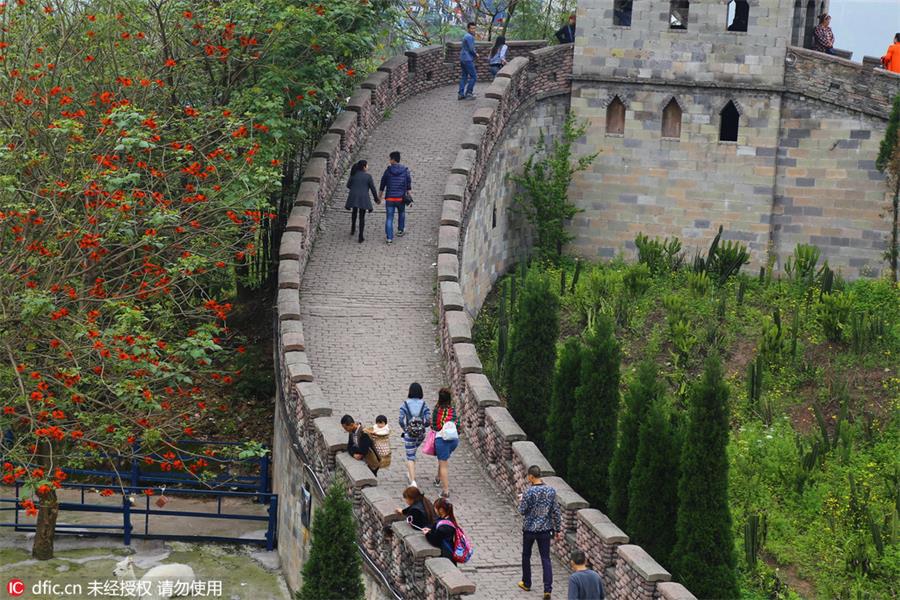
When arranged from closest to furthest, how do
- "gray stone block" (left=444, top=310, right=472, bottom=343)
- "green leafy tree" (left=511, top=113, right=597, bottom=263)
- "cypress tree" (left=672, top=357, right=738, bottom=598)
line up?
"cypress tree" (left=672, top=357, right=738, bottom=598) < "gray stone block" (left=444, top=310, right=472, bottom=343) < "green leafy tree" (left=511, top=113, right=597, bottom=263)

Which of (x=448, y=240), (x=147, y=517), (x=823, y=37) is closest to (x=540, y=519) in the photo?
(x=147, y=517)

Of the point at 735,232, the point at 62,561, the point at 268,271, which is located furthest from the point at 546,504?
the point at 735,232

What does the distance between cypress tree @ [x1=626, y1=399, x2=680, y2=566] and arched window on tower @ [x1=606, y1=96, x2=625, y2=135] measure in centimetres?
1452

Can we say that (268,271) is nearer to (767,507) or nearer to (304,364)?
(304,364)

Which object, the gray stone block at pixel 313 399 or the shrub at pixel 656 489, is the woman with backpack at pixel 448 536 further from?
the gray stone block at pixel 313 399

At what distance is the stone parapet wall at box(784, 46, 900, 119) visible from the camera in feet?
117

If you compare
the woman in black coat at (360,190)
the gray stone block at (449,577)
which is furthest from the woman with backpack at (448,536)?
the woman in black coat at (360,190)

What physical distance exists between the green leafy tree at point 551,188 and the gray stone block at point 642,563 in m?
15.6

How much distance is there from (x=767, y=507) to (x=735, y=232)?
9.84m

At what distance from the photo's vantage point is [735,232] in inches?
1471

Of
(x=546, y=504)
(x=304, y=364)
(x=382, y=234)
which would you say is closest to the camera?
(x=546, y=504)

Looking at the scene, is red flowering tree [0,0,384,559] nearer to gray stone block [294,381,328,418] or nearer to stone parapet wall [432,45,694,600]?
gray stone block [294,381,328,418]

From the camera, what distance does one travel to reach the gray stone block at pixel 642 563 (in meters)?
21.0

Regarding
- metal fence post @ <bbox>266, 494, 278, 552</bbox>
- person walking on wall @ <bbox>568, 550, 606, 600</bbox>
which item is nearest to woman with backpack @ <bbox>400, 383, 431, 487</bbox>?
metal fence post @ <bbox>266, 494, 278, 552</bbox>
